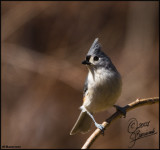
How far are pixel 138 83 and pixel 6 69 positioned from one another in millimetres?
2995

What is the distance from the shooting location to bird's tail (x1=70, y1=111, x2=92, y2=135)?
11.3ft

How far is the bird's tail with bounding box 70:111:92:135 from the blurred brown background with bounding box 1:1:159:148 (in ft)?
7.01

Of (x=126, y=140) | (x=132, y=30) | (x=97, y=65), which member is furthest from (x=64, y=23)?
(x=97, y=65)

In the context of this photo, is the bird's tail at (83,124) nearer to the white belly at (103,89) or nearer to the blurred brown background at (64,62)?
the white belly at (103,89)

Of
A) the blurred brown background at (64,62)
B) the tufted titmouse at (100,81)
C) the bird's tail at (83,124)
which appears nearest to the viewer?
the tufted titmouse at (100,81)

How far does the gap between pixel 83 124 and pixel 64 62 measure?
9.10 feet

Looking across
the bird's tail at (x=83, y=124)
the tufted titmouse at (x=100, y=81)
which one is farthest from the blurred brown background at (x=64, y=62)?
the tufted titmouse at (x=100, y=81)

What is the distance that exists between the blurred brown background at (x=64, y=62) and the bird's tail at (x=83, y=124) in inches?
84.1

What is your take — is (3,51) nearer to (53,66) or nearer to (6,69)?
(6,69)

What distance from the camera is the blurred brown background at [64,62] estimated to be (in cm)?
584

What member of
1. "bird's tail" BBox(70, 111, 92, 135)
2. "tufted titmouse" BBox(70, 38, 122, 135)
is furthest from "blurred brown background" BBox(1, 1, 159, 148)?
A: "tufted titmouse" BBox(70, 38, 122, 135)

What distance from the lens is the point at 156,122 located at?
564 cm

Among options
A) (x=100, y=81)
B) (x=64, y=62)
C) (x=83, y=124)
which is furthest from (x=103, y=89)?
(x=64, y=62)

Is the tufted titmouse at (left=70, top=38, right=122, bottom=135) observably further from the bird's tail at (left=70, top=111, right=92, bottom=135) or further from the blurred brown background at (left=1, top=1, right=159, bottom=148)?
the blurred brown background at (left=1, top=1, right=159, bottom=148)
